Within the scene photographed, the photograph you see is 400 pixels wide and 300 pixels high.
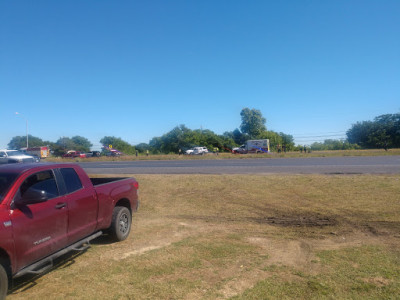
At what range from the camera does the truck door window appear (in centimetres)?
421

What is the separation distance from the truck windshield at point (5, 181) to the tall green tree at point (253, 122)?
8231 cm

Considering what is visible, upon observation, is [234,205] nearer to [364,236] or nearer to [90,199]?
[364,236]

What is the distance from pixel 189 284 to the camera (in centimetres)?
429

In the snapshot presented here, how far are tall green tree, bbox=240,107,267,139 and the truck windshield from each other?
82312 millimetres

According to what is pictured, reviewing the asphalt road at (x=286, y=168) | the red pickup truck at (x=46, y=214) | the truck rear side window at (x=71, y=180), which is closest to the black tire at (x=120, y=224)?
the red pickup truck at (x=46, y=214)

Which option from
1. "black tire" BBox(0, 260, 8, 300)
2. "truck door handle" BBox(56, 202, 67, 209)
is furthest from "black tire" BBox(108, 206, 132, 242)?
"black tire" BBox(0, 260, 8, 300)

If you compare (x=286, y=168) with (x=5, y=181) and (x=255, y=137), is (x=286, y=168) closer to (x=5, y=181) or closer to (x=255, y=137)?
(x=5, y=181)

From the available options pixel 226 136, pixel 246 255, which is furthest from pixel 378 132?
pixel 246 255

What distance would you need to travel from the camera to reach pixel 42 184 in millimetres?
4508

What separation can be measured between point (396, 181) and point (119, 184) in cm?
1095

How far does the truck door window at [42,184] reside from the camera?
421cm

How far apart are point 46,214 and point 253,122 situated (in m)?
83.8

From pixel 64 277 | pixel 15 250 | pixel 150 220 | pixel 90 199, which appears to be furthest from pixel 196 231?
pixel 15 250

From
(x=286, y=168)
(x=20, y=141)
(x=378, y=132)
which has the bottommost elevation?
(x=286, y=168)
